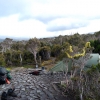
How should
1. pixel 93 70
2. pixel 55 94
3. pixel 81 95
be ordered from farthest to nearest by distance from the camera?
pixel 55 94
pixel 81 95
pixel 93 70

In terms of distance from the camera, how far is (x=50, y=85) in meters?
7.85

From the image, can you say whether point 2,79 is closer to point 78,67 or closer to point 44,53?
point 78,67

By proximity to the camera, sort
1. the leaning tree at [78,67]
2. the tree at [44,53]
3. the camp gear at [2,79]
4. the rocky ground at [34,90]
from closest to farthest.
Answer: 1. the leaning tree at [78,67]
2. the rocky ground at [34,90]
3. the camp gear at [2,79]
4. the tree at [44,53]

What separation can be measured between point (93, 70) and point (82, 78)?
92cm

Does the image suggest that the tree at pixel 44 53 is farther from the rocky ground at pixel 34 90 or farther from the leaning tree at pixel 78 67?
the leaning tree at pixel 78 67

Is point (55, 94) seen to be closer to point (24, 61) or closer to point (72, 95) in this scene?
point (72, 95)

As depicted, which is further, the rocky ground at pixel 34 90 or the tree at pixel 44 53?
the tree at pixel 44 53

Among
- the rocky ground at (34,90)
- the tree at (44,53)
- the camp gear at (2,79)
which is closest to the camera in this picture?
the rocky ground at (34,90)

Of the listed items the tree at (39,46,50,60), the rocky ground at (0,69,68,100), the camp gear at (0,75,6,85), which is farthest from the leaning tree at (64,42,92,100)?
→ the tree at (39,46,50,60)

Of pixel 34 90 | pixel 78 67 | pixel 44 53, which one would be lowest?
pixel 34 90

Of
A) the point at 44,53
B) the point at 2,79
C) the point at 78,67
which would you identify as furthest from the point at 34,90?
the point at 44,53

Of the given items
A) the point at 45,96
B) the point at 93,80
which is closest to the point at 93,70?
the point at 93,80

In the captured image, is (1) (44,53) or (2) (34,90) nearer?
(2) (34,90)

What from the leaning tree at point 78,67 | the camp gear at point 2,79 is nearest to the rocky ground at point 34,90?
the camp gear at point 2,79
